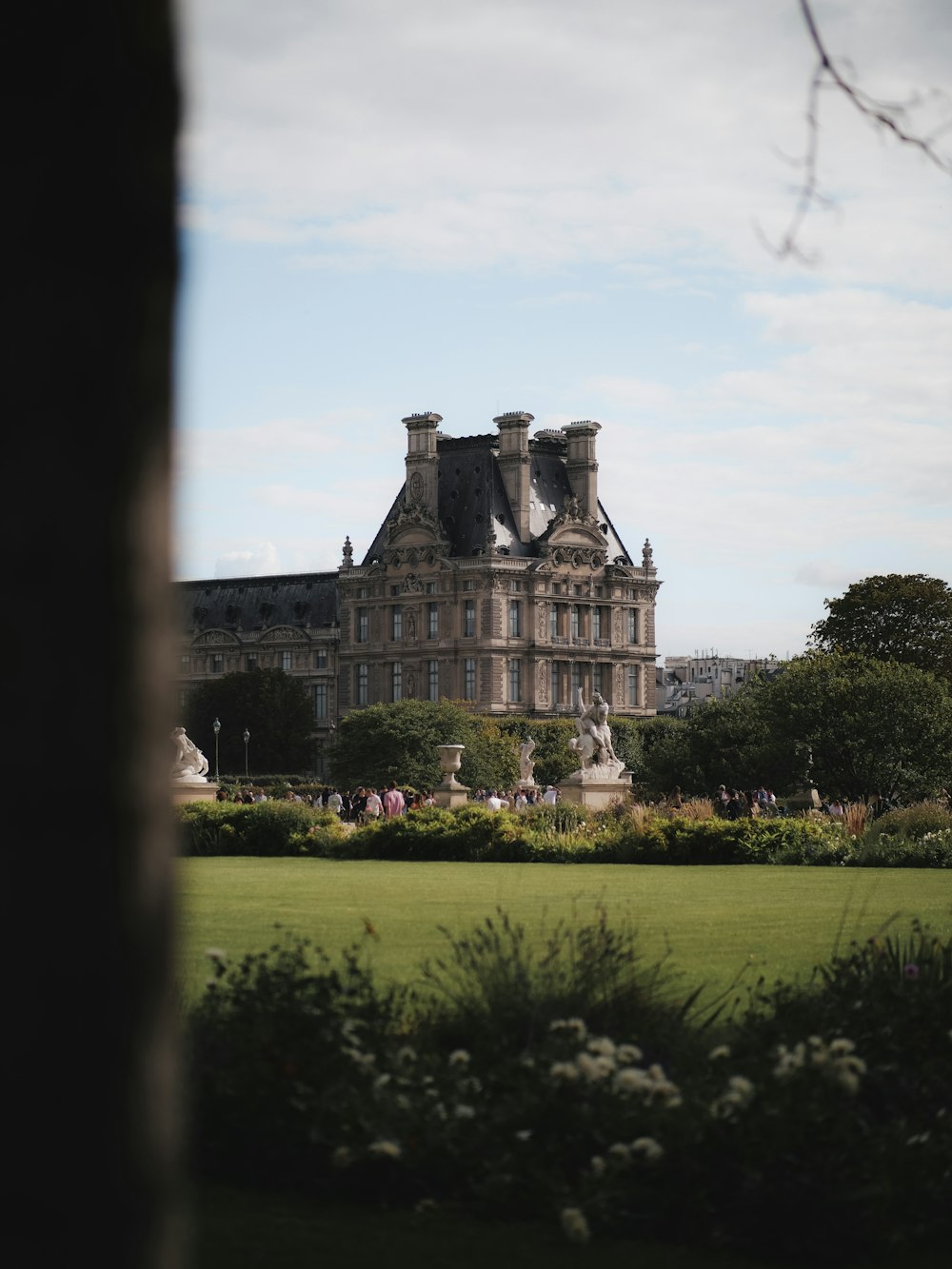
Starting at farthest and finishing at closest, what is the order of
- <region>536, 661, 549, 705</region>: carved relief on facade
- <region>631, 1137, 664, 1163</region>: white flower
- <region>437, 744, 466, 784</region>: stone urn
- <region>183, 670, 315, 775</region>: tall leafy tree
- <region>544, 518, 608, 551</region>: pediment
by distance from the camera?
<region>544, 518, 608, 551</region>: pediment < <region>536, 661, 549, 705</region>: carved relief on facade < <region>183, 670, 315, 775</region>: tall leafy tree < <region>437, 744, 466, 784</region>: stone urn < <region>631, 1137, 664, 1163</region>: white flower

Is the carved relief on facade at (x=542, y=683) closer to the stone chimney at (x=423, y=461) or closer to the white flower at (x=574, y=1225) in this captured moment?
the stone chimney at (x=423, y=461)

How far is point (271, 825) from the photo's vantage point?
33.3m

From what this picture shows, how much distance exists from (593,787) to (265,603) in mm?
95636

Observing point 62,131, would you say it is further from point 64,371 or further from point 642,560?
point 642,560

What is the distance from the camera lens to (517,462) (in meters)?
118

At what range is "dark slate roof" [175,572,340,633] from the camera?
133 metres

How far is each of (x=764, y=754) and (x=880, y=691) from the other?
17.7 ft

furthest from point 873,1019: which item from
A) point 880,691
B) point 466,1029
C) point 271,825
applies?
point 880,691

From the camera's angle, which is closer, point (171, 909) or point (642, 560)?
point (171, 909)

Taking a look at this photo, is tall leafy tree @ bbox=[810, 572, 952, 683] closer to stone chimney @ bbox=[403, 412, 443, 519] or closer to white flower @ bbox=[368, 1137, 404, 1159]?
stone chimney @ bbox=[403, 412, 443, 519]

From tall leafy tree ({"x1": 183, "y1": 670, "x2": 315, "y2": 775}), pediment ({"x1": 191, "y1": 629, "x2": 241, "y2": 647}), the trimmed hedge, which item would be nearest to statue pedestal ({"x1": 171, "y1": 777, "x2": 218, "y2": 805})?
the trimmed hedge

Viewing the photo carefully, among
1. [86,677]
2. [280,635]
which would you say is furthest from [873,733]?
[280,635]

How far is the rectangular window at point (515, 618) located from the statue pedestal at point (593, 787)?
76.3 meters

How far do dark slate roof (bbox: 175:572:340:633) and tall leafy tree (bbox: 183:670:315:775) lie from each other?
1491 cm
